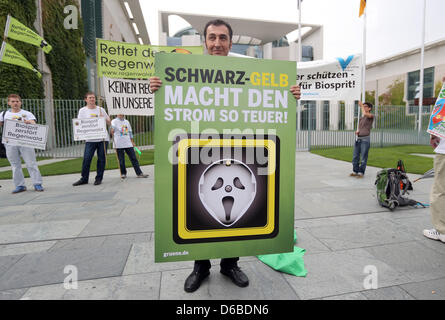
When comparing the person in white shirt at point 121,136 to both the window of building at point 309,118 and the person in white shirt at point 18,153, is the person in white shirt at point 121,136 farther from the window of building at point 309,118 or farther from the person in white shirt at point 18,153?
the window of building at point 309,118

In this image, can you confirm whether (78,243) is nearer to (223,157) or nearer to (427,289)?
(223,157)

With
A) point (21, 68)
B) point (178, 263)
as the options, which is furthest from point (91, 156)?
point (21, 68)

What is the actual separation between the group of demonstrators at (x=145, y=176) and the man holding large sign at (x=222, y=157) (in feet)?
0.57

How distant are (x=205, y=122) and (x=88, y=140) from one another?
510 cm

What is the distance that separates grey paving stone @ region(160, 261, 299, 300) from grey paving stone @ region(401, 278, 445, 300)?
0.91 meters

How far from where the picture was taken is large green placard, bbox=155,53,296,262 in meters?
1.91

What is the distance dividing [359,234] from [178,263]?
2.15 meters

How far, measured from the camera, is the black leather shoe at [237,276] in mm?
2229

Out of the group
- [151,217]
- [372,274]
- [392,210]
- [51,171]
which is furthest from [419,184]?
[51,171]

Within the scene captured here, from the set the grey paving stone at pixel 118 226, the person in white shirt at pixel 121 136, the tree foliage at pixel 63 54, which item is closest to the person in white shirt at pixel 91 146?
the person in white shirt at pixel 121 136

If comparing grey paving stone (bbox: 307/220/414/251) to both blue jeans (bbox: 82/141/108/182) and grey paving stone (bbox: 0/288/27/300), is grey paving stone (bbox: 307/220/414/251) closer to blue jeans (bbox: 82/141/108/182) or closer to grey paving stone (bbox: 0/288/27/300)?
grey paving stone (bbox: 0/288/27/300)

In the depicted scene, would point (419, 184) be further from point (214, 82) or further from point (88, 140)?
point (88, 140)

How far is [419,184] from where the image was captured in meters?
5.95

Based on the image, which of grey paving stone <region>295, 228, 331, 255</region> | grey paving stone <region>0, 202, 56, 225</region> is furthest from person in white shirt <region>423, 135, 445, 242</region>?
grey paving stone <region>0, 202, 56, 225</region>
